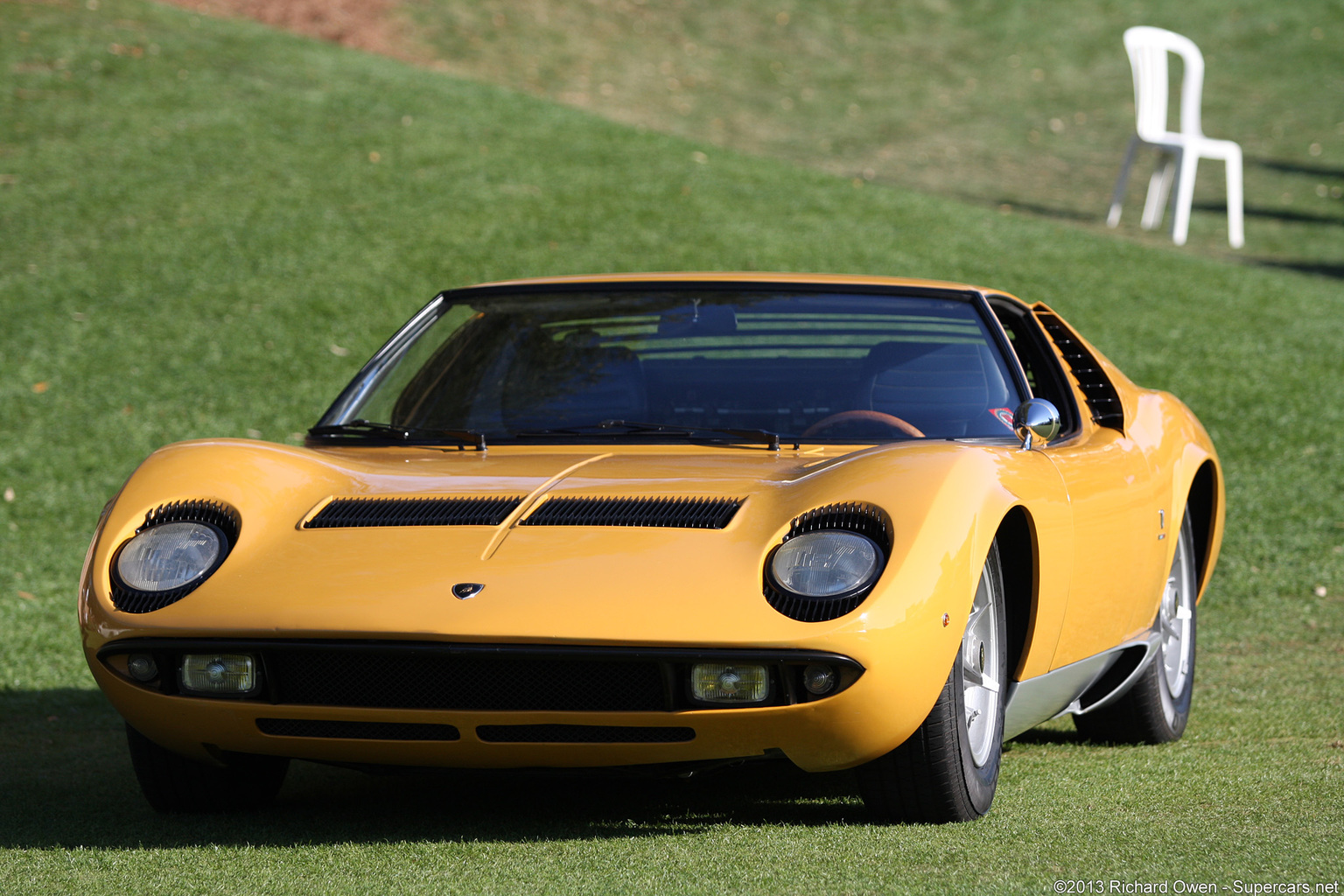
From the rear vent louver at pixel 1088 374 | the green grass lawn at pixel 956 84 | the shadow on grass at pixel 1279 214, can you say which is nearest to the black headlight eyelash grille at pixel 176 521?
the rear vent louver at pixel 1088 374

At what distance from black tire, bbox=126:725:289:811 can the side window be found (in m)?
2.42

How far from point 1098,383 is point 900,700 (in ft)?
6.97

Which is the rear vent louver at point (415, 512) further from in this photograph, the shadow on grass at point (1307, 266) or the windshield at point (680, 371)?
the shadow on grass at point (1307, 266)

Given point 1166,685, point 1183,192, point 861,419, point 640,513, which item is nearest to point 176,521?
point 640,513

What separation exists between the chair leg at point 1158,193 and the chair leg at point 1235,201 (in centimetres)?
82

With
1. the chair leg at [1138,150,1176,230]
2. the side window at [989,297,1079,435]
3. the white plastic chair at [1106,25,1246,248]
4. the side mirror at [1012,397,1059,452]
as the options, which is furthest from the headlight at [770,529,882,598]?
the chair leg at [1138,150,1176,230]

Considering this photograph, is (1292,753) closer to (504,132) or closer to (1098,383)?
(1098,383)

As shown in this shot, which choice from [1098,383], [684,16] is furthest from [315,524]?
[684,16]

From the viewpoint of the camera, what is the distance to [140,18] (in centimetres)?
1808

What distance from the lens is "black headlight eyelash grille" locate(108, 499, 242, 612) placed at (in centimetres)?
328

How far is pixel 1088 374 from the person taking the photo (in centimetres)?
489

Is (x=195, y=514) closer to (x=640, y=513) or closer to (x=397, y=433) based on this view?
(x=397, y=433)

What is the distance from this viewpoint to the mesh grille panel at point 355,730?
124 inches

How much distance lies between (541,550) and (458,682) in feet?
1.03
